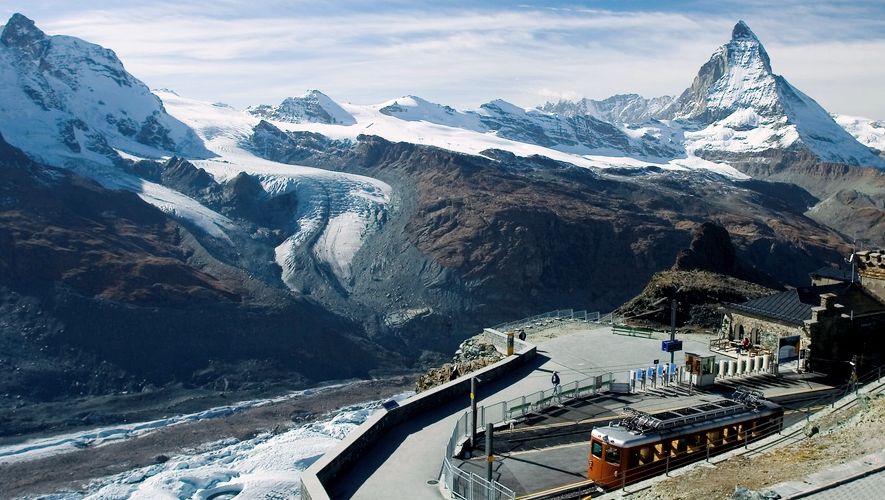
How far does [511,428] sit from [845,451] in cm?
969

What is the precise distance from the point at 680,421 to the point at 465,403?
345 inches

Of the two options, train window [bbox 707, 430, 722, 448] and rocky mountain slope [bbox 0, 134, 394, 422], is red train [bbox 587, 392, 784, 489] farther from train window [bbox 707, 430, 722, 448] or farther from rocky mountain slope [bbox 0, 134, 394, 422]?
rocky mountain slope [bbox 0, 134, 394, 422]

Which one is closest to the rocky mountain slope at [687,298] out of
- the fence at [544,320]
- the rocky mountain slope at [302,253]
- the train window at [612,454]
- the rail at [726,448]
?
the fence at [544,320]

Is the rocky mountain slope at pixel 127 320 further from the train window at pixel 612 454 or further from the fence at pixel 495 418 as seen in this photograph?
the train window at pixel 612 454

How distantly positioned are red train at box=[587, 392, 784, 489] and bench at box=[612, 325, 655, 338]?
1791 cm

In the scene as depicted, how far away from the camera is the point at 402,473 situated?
21984 millimetres

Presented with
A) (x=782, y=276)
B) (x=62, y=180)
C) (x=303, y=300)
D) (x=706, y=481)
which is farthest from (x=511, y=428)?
(x=62, y=180)

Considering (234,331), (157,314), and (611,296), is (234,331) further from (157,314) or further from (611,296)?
(611,296)

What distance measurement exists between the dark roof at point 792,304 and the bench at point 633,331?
4566 mm

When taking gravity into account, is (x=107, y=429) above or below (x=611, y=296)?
below

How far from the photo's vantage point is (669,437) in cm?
2038

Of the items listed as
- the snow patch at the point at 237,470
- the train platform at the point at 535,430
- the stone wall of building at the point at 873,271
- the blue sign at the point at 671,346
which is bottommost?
the snow patch at the point at 237,470

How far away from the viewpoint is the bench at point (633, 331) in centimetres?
4066

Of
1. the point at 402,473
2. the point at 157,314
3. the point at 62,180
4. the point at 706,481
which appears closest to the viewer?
the point at 706,481
